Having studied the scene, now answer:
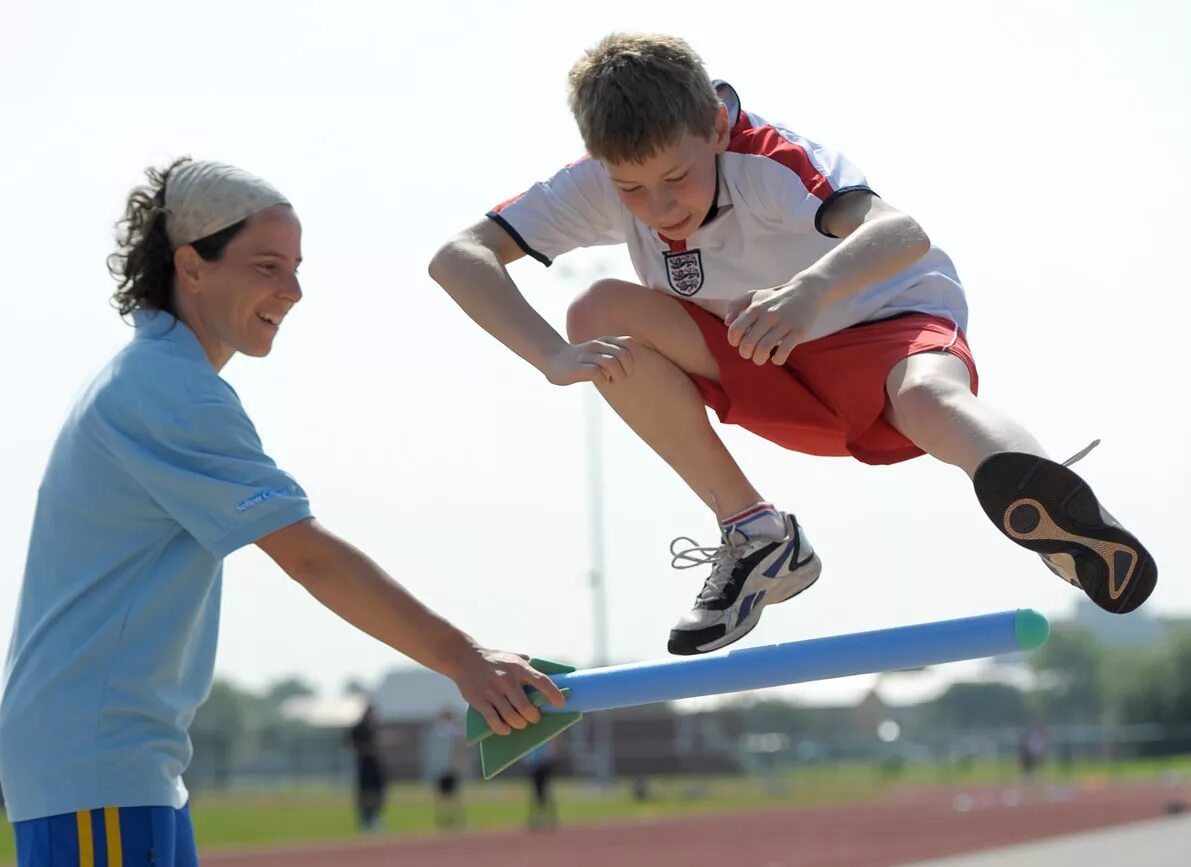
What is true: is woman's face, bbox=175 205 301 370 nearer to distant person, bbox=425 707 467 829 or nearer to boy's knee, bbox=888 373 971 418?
boy's knee, bbox=888 373 971 418

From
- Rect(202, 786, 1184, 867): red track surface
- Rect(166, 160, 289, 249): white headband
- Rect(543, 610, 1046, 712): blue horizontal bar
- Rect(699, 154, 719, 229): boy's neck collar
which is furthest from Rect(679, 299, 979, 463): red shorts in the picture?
Rect(202, 786, 1184, 867): red track surface

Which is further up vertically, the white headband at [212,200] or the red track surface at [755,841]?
the white headband at [212,200]

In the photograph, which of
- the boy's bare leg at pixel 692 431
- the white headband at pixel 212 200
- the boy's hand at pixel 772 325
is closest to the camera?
the boy's hand at pixel 772 325

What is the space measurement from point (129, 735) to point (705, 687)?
104cm

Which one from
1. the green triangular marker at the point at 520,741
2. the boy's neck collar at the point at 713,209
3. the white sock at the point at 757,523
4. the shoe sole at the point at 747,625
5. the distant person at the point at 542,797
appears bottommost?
the distant person at the point at 542,797

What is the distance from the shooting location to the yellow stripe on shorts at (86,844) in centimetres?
280

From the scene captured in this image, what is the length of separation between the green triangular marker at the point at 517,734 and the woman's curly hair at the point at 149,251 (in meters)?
1.04

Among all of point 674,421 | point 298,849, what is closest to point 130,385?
point 674,421

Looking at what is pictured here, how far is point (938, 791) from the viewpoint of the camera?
3488 cm

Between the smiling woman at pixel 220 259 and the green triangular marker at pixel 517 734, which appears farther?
the smiling woman at pixel 220 259

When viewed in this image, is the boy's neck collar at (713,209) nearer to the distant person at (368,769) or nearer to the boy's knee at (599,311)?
the boy's knee at (599,311)

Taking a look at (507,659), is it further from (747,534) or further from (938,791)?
(938,791)

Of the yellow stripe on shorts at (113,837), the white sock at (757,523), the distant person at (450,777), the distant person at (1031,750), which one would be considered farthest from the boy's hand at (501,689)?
the distant person at (1031,750)

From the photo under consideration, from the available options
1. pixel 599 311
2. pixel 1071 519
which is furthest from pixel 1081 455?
pixel 599 311
